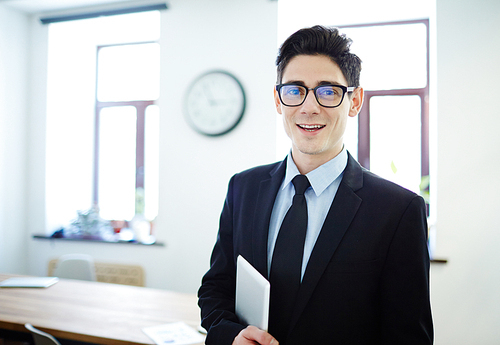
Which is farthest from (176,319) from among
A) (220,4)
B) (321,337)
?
(220,4)

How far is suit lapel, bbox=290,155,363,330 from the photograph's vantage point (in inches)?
35.0

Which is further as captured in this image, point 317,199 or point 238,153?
point 238,153

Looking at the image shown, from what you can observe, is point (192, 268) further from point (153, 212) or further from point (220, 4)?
point (220, 4)

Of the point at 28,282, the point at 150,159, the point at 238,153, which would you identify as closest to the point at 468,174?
the point at 238,153

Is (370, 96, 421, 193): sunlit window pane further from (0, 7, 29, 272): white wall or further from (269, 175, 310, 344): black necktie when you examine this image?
(0, 7, 29, 272): white wall

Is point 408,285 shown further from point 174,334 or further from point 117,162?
point 117,162

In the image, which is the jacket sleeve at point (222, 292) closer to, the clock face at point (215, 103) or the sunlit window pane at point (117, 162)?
the clock face at point (215, 103)

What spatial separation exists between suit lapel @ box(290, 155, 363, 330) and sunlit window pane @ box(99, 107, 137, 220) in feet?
11.0

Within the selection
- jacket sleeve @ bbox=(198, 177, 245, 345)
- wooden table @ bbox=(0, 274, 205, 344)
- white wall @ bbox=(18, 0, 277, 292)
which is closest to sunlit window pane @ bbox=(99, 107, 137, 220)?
white wall @ bbox=(18, 0, 277, 292)

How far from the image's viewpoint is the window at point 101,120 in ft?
12.3

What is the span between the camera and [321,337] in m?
0.90

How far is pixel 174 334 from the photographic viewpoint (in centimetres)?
168

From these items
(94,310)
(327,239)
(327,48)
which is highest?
(327,48)

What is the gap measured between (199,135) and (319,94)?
7.59 ft
